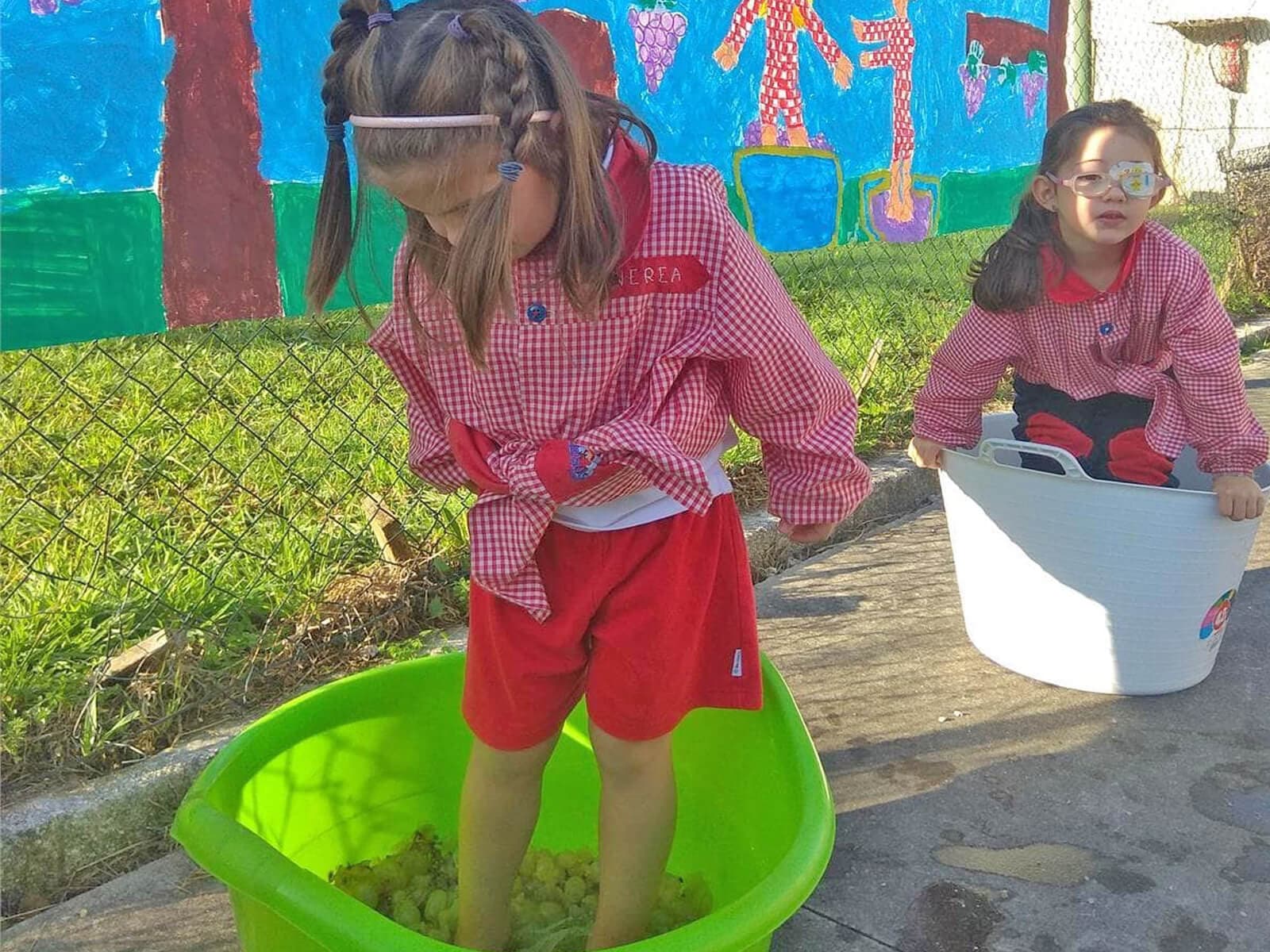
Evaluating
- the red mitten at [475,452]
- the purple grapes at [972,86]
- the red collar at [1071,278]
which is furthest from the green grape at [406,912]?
the purple grapes at [972,86]

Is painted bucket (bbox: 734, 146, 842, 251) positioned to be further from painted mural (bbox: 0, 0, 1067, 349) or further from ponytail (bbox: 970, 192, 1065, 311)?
ponytail (bbox: 970, 192, 1065, 311)

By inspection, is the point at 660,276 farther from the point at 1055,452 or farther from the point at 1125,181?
the point at 1125,181

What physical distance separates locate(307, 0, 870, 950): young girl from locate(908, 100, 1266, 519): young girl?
1049 millimetres

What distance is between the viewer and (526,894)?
2.08m

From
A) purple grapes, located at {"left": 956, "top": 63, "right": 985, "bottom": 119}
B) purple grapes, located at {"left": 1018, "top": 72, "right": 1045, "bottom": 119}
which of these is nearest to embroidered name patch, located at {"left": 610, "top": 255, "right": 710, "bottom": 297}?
purple grapes, located at {"left": 956, "top": 63, "right": 985, "bottom": 119}

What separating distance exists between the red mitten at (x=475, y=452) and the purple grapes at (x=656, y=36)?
5.46 ft

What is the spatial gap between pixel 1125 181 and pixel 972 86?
193cm

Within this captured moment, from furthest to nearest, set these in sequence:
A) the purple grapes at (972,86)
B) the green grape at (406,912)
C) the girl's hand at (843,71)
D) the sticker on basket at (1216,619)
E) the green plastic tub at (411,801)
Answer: the purple grapes at (972,86), the girl's hand at (843,71), the sticker on basket at (1216,619), the green grape at (406,912), the green plastic tub at (411,801)

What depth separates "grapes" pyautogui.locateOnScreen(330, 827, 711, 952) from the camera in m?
1.97

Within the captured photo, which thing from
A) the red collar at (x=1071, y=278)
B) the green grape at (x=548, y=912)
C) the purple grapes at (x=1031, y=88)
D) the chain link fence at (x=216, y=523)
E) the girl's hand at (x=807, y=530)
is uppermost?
the purple grapes at (x=1031, y=88)

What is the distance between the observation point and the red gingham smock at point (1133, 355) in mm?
A: 2451

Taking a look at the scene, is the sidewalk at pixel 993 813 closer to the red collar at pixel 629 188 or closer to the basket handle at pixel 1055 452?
the basket handle at pixel 1055 452

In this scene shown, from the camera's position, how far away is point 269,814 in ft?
6.48

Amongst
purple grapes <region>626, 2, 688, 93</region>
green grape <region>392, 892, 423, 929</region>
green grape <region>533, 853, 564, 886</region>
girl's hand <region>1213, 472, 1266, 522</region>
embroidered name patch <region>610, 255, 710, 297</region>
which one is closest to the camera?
embroidered name patch <region>610, 255, 710, 297</region>
